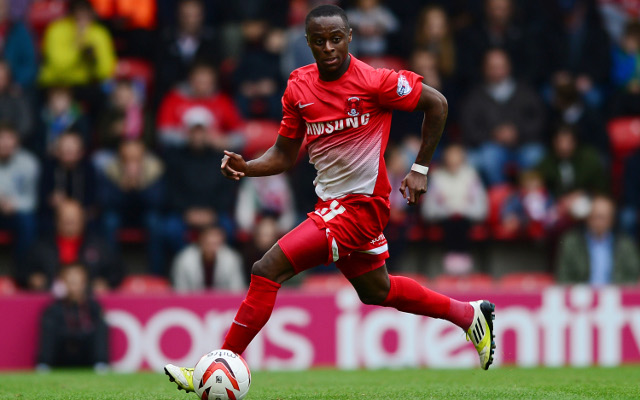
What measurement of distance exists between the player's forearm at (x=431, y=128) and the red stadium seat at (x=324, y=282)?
18.2 ft

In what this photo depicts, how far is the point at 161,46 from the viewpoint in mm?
13789

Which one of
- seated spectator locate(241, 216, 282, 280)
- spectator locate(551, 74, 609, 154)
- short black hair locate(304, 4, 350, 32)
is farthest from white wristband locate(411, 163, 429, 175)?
spectator locate(551, 74, 609, 154)

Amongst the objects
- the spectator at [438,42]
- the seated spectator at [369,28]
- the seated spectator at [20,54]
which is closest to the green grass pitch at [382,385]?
the spectator at [438,42]

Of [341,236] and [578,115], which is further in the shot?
[578,115]

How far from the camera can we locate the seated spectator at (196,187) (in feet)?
40.4

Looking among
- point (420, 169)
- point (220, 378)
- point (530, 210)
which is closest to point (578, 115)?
point (530, 210)

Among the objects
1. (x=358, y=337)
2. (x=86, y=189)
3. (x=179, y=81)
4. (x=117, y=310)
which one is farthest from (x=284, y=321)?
(x=179, y=81)

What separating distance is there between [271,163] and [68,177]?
6.27m

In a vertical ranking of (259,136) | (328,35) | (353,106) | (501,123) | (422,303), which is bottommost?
(422,303)

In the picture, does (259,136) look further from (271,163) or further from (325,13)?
(325,13)

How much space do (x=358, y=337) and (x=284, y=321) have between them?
796 millimetres

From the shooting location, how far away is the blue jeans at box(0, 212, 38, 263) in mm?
12242

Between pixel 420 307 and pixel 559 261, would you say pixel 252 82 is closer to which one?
pixel 559 261

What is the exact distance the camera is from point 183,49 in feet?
44.9
